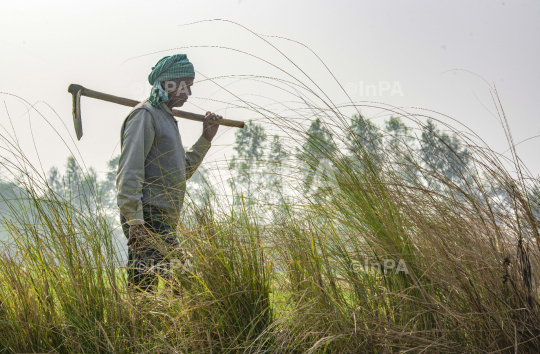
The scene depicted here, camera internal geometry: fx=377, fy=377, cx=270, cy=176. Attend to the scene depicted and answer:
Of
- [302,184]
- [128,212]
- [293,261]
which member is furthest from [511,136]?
[128,212]

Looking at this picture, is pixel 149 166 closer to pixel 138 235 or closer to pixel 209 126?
pixel 138 235

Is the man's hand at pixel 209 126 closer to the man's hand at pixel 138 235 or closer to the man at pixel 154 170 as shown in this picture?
the man at pixel 154 170

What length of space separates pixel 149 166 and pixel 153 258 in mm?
652

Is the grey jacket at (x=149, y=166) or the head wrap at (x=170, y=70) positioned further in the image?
the head wrap at (x=170, y=70)

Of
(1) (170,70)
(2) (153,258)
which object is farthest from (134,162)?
(1) (170,70)

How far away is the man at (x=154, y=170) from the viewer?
77.7 inches

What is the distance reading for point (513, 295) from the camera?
4.33 feet

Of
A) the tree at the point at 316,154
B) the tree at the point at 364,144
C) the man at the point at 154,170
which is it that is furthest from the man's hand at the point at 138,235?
the tree at the point at 364,144

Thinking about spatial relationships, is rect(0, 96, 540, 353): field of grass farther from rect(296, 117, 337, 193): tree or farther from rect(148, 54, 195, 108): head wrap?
rect(148, 54, 195, 108): head wrap

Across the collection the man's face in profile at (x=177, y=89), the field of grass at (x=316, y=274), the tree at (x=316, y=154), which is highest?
the man's face in profile at (x=177, y=89)

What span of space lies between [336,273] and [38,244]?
4.50ft

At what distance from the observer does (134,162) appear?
7.22ft

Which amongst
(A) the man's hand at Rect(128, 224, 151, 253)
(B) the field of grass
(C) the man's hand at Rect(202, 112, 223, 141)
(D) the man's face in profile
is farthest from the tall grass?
(C) the man's hand at Rect(202, 112, 223, 141)

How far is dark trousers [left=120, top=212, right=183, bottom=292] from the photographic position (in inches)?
70.2
